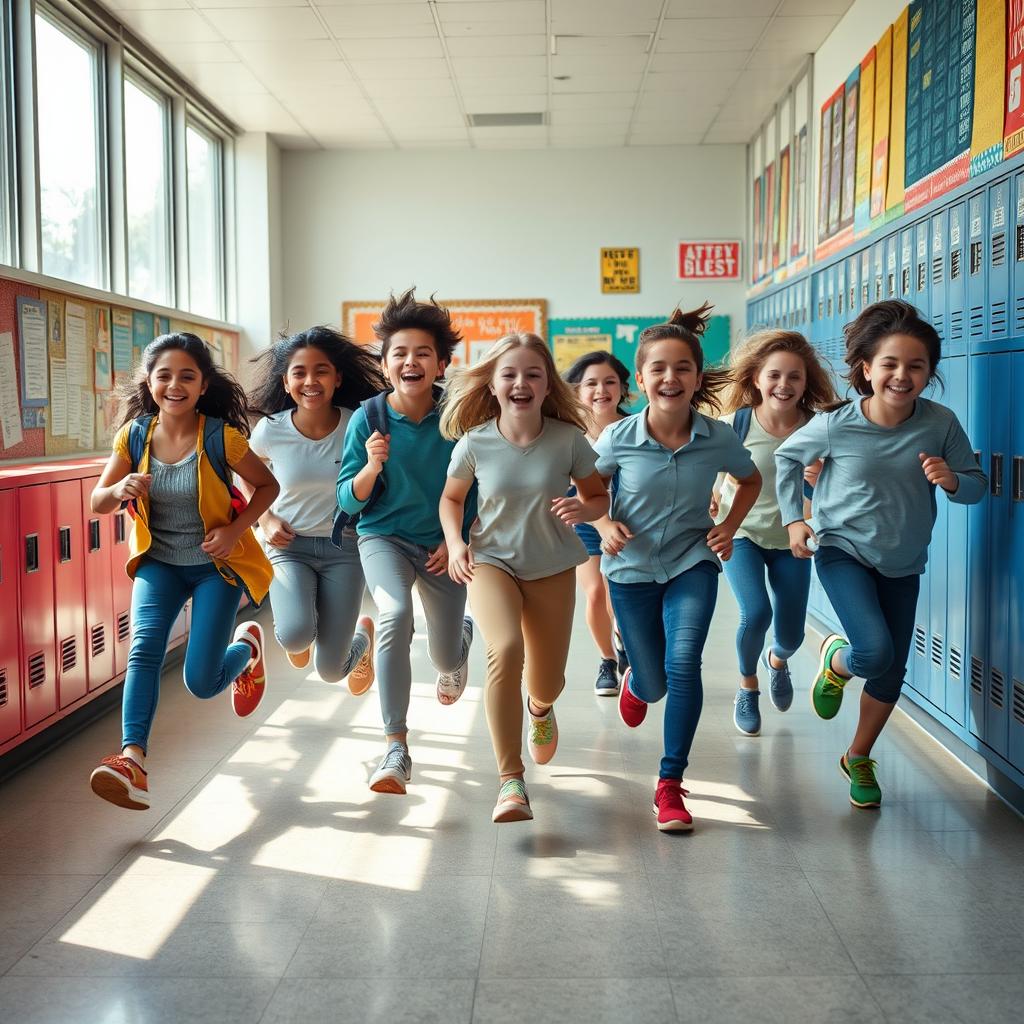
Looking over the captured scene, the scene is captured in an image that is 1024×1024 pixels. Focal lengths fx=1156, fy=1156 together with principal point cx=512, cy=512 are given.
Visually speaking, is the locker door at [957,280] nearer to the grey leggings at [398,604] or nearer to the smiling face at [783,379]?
the smiling face at [783,379]

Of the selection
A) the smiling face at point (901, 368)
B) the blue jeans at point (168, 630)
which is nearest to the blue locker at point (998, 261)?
the smiling face at point (901, 368)

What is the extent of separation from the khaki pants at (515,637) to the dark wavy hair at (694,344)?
0.73m

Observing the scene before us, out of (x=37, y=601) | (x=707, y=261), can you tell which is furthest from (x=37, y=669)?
(x=707, y=261)

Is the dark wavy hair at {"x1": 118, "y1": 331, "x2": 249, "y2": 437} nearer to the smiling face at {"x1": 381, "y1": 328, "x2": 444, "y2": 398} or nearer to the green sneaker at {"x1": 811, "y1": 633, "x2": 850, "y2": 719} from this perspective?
the smiling face at {"x1": 381, "y1": 328, "x2": 444, "y2": 398}

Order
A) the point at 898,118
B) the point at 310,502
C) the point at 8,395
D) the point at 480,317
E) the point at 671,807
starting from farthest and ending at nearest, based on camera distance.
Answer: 1. the point at 480,317
2. the point at 898,118
3. the point at 8,395
4. the point at 310,502
5. the point at 671,807

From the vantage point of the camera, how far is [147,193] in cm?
726

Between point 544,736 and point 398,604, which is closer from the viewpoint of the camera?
point 398,604

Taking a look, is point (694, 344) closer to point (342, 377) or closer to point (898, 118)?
point (342, 377)

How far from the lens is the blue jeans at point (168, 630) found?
332cm

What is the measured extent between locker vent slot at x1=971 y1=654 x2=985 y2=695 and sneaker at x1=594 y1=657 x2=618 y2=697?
1561 mm

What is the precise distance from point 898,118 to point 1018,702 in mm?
2944

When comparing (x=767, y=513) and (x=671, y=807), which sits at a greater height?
(x=767, y=513)

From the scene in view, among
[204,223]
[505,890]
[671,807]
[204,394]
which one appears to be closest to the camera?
[505,890]

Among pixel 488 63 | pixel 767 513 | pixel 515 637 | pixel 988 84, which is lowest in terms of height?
pixel 515 637
